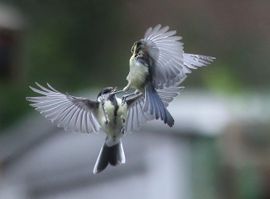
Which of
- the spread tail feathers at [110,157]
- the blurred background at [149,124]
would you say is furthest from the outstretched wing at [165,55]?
the blurred background at [149,124]

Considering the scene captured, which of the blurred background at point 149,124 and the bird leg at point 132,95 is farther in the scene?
the blurred background at point 149,124

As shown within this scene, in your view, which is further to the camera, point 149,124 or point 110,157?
point 149,124

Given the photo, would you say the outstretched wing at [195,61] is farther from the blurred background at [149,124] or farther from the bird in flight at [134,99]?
the blurred background at [149,124]

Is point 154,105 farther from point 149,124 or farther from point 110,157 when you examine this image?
point 149,124

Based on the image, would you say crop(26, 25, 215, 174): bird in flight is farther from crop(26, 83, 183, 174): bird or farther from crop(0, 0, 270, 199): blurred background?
crop(0, 0, 270, 199): blurred background

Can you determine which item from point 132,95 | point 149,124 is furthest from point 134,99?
point 149,124

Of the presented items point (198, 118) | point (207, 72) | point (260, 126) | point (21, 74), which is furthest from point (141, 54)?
point (21, 74)
